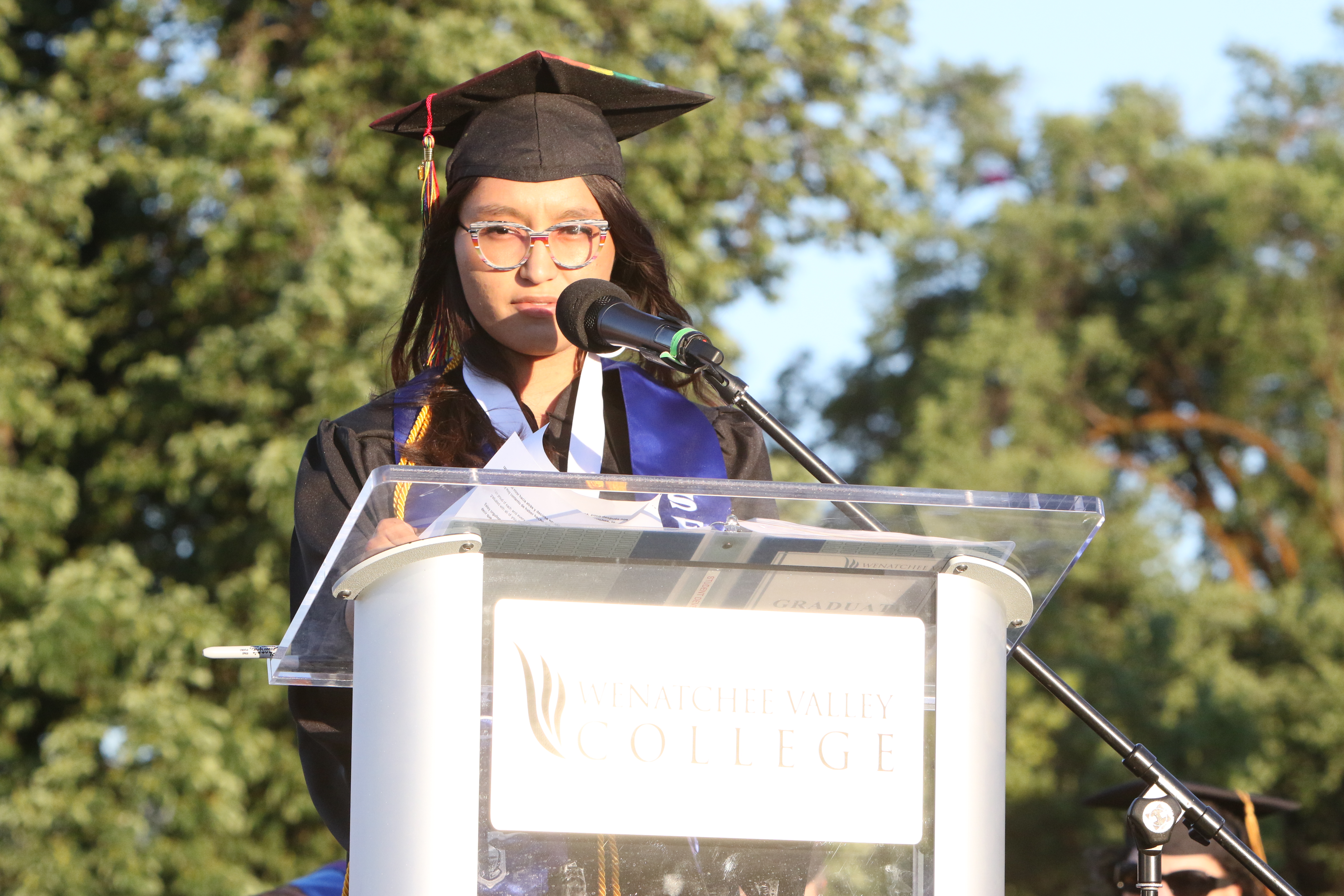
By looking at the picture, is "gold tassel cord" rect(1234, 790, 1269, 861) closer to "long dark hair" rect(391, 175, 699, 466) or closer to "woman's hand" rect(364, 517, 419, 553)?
"long dark hair" rect(391, 175, 699, 466)

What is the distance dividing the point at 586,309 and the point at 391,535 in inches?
23.3

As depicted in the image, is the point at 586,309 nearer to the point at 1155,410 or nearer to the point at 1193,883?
the point at 1193,883

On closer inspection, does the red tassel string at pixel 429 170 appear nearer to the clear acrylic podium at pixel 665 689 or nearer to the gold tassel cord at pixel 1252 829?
the clear acrylic podium at pixel 665 689

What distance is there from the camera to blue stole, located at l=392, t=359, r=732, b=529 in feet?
6.93

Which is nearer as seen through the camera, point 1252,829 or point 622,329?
point 622,329

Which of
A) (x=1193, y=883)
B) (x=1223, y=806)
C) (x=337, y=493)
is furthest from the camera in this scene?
(x=1223, y=806)

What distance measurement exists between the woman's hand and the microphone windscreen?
566mm

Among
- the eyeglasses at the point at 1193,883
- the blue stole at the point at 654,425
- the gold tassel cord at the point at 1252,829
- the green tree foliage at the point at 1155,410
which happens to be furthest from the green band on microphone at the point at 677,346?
the green tree foliage at the point at 1155,410

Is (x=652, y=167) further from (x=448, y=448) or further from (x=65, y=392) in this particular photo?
(x=448, y=448)

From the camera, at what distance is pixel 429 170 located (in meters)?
2.50

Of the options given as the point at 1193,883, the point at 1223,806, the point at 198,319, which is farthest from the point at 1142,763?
the point at 198,319

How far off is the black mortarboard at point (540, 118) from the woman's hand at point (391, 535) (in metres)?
1.02

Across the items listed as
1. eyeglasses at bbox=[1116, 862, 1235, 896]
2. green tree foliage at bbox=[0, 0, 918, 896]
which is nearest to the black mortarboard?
eyeglasses at bbox=[1116, 862, 1235, 896]

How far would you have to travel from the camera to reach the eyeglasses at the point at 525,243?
85.6 inches
